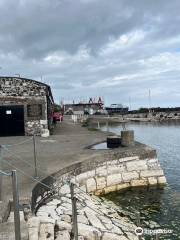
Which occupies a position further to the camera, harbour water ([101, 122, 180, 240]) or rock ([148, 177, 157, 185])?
rock ([148, 177, 157, 185])

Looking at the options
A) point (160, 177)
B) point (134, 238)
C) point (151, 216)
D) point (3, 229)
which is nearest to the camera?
point (3, 229)

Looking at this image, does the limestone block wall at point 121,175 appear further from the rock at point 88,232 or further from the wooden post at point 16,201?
the wooden post at point 16,201

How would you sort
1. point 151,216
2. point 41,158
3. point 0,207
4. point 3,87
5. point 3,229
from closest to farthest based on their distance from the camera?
point 3,229 → point 0,207 → point 151,216 → point 41,158 → point 3,87

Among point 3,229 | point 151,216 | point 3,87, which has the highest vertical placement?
point 3,87

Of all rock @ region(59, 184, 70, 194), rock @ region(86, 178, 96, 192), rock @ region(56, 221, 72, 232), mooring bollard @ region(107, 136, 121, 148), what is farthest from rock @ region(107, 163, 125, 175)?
rock @ region(56, 221, 72, 232)

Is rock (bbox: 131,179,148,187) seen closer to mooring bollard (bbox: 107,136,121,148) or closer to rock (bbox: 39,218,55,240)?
mooring bollard (bbox: 107,136,121,148)

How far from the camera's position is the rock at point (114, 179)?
17.1 metres

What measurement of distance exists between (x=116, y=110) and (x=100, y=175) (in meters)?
140

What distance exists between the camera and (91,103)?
146m

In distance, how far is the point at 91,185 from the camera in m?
16.2

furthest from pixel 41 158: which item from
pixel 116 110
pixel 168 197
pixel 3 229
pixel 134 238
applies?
pixel 116 110

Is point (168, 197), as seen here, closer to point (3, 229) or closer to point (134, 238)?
point (134, 238)

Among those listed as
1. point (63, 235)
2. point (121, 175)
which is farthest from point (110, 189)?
point (63, 235)

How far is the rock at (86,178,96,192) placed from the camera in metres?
16.0
